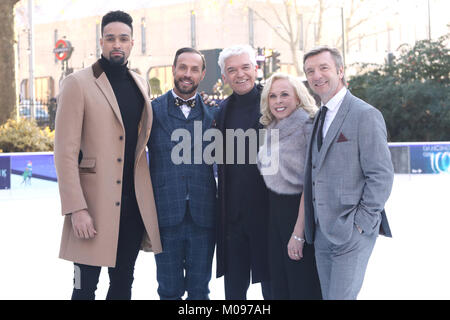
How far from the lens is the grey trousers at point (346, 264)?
149 inches

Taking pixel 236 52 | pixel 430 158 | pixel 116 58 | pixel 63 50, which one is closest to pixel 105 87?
pixel 116 58

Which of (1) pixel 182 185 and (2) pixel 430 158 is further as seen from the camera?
(2) pixel 430 158

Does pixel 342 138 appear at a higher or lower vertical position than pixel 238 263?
higher

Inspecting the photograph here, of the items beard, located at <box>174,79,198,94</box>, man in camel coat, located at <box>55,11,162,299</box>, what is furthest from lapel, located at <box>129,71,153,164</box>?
beard, located at <box>174,79,198,94</box>

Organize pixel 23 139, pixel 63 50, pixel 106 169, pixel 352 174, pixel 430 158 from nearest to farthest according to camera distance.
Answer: pixel 352 174 → pixel 106 169 → pixel 23 139 → pixel 430 158 → pixel 63 50

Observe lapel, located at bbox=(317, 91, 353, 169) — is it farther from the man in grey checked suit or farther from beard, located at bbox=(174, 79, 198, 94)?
beard, located at bbox=(174, 79, 198, 94)

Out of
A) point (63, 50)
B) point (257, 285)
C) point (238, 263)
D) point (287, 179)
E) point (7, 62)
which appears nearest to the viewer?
point (287, 179)

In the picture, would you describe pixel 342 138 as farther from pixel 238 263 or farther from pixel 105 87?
pixel 105 87

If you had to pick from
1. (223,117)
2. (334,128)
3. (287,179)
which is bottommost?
(287,179)

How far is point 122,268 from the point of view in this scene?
14.9 ft

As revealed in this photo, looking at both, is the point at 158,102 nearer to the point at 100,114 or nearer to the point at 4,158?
the point at 100,114

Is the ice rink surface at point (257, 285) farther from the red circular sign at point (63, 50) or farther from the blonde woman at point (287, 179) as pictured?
the red circular sign at point (63, 50)

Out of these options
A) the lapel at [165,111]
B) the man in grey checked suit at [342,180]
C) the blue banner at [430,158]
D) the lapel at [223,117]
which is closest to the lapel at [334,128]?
the man in grey checked suit at [342,180]

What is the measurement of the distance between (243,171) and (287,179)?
1.39ft
